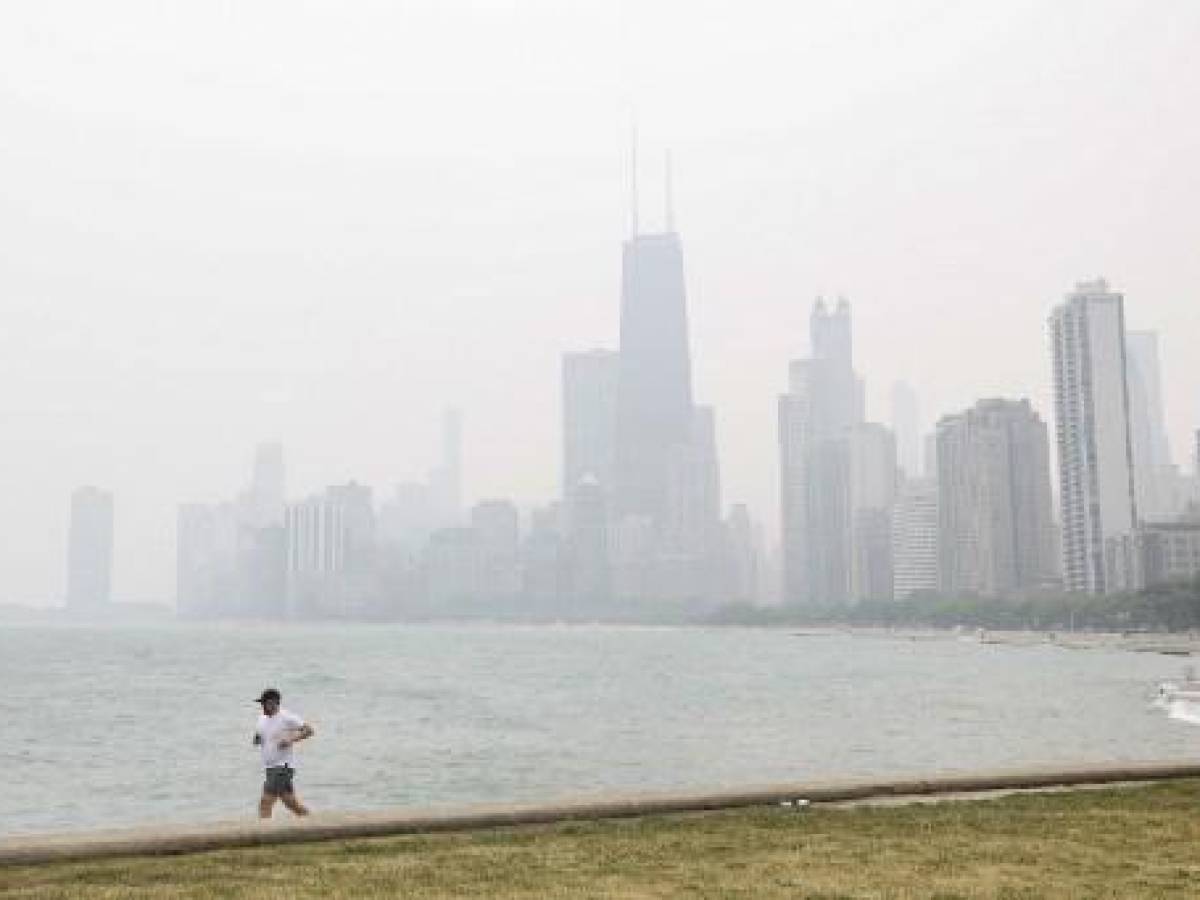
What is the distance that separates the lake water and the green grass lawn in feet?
38.2

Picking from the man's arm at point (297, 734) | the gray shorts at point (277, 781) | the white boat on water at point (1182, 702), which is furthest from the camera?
the white boat on water at point (1182, 702)

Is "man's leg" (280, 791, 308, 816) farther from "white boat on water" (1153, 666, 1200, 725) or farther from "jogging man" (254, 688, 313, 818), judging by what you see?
"white boat on water" (1153, 666, 1200, 725)

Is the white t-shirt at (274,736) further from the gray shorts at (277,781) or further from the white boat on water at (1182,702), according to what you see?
the white boat on water at (1182,702)

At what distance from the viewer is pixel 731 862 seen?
532 inches

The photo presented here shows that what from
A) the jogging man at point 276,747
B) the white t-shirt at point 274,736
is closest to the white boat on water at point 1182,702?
the jogging man at point 276,747

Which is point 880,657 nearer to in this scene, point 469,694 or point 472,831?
point 469,694

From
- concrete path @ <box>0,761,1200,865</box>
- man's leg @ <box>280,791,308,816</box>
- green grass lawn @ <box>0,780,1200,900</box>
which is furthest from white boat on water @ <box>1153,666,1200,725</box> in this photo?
man's leg @ <box>280,791,308,816</box>

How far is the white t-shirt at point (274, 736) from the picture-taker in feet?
61.4

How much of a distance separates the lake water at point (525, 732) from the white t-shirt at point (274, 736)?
8697mm

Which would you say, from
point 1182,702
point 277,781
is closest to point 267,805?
point 277,781

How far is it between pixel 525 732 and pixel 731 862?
5442 cm

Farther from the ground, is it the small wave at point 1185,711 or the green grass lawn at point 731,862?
the green grass lawn at point 731,862

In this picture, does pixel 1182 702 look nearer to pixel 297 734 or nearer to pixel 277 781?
pixel 297 734

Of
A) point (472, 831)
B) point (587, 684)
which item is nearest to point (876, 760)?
point (472, 831)
